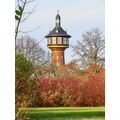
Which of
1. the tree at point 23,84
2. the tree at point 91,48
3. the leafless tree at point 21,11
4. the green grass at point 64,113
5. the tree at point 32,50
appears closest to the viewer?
the leafless tree at point 21,11

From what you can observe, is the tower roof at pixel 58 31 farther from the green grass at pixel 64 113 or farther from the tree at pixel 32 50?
the green grass at pixel 64 113

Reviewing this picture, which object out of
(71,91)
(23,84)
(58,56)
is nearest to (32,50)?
(58,56)

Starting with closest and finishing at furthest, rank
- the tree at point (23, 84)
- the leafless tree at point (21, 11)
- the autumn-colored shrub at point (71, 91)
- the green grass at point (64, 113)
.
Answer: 1. the leafless tree at point (21, 11)
2. the tree at point (23, 84)
3. the green grass at point (64, 113)
4. the autumn-colored shrub at point (71, 91)

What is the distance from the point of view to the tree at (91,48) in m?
2.56

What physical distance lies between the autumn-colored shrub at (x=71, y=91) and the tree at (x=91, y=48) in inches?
7.0

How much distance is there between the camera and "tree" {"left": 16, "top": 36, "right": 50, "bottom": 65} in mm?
2408

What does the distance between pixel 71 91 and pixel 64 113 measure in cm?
50

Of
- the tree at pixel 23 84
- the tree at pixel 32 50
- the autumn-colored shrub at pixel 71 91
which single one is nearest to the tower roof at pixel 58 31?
the tree at pixel 32 50

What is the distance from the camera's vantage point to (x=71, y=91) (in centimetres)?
338

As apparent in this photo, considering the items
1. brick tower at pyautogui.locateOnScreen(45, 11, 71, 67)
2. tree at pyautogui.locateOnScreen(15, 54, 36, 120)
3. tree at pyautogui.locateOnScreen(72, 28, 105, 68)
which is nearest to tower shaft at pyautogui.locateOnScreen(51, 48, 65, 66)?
brick tower at pyautogui.locateOnScreen(45, 11, 71, 67)

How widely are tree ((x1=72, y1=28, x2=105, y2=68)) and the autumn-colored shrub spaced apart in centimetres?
18

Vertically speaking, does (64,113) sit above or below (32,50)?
below

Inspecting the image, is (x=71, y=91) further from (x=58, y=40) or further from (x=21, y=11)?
(x=21, y=11)
